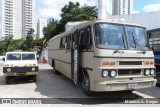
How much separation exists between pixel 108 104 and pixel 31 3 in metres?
86.7

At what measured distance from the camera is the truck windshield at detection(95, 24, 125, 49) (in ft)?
23.8

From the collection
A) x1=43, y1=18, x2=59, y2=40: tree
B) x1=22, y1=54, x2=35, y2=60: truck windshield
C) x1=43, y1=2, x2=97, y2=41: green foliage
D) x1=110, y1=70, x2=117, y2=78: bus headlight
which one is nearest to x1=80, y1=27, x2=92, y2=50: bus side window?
x1=110, y1=70, x2=117, y2=78: bus headlight

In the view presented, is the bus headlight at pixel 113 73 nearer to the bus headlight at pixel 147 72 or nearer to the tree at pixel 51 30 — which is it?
the bus headlight at pixel 147 72

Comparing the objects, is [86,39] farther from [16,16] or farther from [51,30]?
[16,16]

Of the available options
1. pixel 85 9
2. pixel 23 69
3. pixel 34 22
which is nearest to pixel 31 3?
pixel 34 22

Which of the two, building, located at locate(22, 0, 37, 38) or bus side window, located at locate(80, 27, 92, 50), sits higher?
building, located at locate(22, 0, 37, 38)

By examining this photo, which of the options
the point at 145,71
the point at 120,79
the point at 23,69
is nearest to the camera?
the point at 120,79

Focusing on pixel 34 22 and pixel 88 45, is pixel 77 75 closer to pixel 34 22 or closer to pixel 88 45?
pixel 88 45

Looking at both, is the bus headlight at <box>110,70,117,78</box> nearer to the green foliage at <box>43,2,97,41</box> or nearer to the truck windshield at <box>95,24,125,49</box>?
the truck windshield at <box>95,24,125,49</box>

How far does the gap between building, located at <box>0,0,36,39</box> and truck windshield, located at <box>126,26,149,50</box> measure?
77.0 meters

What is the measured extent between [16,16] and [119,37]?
276 ft

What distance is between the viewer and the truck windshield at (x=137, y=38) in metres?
7.66

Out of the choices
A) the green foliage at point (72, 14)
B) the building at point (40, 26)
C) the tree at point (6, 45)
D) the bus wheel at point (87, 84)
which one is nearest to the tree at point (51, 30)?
the green foliage at point (72, 14)

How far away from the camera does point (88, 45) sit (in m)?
7.83
